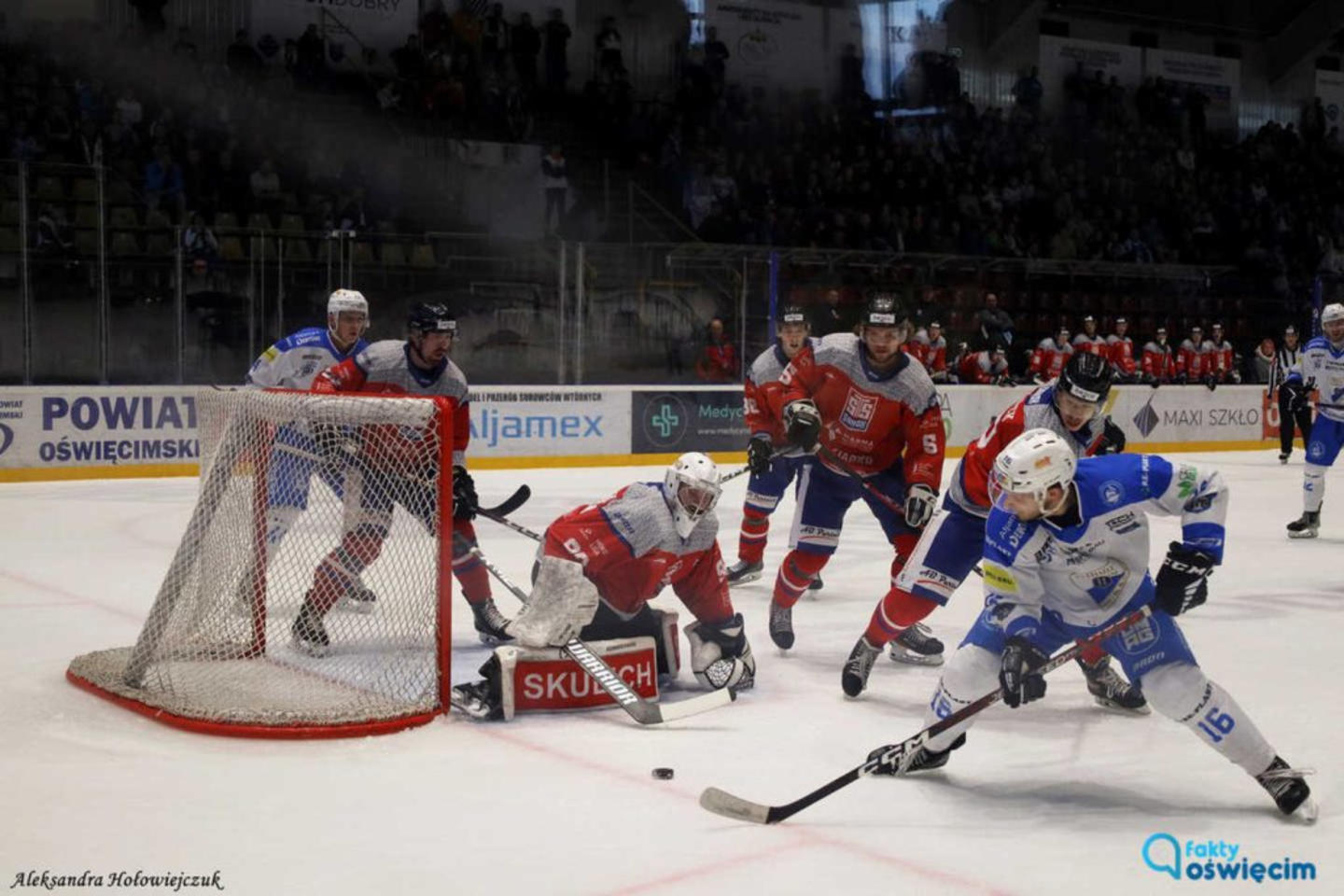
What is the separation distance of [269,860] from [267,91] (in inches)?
468

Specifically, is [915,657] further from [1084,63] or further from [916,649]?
[1084,63]

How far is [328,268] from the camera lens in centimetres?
1092

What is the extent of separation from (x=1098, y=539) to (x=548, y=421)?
8.39 m

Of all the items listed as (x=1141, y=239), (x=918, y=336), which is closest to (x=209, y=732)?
(x=918, y=336)

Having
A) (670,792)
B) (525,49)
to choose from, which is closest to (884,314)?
(670,792)

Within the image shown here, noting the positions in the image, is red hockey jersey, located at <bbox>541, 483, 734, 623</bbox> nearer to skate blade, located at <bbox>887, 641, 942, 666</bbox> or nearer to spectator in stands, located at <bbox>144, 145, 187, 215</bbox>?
skate blade, located at <bbox>887, 641, 942, 666</bbox>

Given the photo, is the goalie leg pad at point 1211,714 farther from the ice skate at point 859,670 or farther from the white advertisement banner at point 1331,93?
the white advertisement banner at point 1331,93

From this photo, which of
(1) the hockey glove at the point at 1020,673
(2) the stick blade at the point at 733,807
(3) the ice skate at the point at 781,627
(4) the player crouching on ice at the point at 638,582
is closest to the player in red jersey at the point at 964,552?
(4) the player crouching on ice at the point at 638,582

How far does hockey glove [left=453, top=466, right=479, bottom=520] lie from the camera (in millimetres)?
4949

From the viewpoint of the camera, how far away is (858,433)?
529 cm

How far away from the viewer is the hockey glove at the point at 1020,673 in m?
3.30

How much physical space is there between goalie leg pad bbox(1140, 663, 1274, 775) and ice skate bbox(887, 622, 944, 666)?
1761 millimetres

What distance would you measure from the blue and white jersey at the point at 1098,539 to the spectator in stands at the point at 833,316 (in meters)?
9.43

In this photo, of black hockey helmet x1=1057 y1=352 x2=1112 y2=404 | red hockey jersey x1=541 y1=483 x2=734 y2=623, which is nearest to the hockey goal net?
red hockey jersey x1=541 y1=483 x2=734 y2=623
